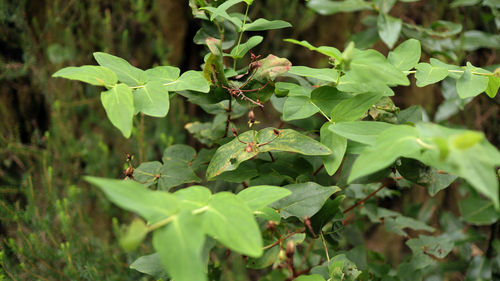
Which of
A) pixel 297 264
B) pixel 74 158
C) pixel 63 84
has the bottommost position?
pixel 297 264

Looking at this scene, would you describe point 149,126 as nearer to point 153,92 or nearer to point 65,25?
point 65,25

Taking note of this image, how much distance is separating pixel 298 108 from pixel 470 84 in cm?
28

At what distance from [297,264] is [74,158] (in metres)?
0.93

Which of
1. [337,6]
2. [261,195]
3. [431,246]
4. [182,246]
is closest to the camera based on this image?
[182,246]

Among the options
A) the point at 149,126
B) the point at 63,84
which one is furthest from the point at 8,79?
the point at 149,126

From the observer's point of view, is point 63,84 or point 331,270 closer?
point 331,270

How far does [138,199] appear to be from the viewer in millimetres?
385

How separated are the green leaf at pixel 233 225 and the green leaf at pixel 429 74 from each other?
0.37 m

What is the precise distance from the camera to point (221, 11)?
61 cm

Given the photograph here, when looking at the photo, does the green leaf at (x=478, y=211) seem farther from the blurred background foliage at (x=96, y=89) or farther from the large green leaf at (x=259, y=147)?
the large green leaf at (x=259, y=147)

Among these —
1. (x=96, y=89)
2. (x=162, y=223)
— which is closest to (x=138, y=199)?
(x=162, y=223)

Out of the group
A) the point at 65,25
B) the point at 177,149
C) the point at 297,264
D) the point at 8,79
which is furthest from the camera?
the point at 65,25

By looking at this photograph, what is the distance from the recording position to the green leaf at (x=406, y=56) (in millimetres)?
659

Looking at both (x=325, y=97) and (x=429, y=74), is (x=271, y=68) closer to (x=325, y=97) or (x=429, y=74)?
(x=325, y=97)
